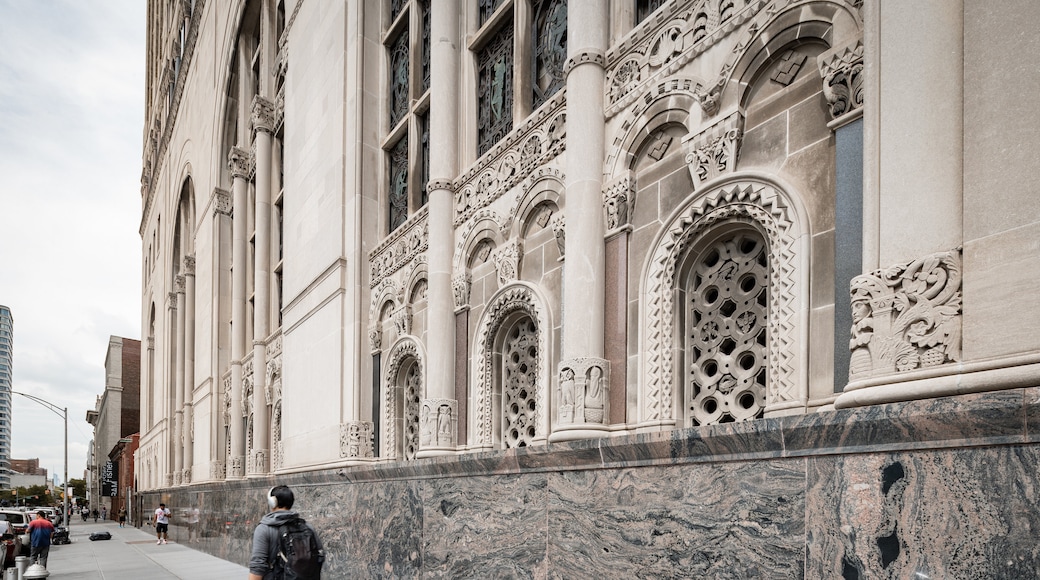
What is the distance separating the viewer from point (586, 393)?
781 cm

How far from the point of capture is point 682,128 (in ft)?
24.5

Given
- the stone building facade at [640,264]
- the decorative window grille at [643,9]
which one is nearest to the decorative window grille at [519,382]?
the stone building facade at [640,264]

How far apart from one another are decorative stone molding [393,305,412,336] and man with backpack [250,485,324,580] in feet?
23.6

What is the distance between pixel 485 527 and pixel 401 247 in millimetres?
7101

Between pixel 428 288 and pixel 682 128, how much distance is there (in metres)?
5.75

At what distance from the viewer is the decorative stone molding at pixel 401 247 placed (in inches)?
508

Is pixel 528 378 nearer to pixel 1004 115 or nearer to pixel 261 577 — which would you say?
pixel 261 577

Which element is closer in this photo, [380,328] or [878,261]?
[878,261]

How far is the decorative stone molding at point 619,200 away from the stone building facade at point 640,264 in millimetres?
24

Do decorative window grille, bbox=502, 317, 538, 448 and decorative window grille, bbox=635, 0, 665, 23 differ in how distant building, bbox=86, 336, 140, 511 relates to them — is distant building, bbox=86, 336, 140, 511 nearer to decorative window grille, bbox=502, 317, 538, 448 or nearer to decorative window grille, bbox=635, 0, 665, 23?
decorative window grille, bbox=502, 317, 538, 448

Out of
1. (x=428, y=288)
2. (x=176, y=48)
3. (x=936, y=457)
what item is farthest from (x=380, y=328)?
(x=176, y=48)

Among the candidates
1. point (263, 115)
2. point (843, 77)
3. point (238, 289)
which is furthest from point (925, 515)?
point (238, 289)

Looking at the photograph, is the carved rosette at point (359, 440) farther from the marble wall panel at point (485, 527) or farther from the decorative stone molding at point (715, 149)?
the decorative stone molding at point (715, 149)

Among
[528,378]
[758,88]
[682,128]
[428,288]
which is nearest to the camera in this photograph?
[758,88]
